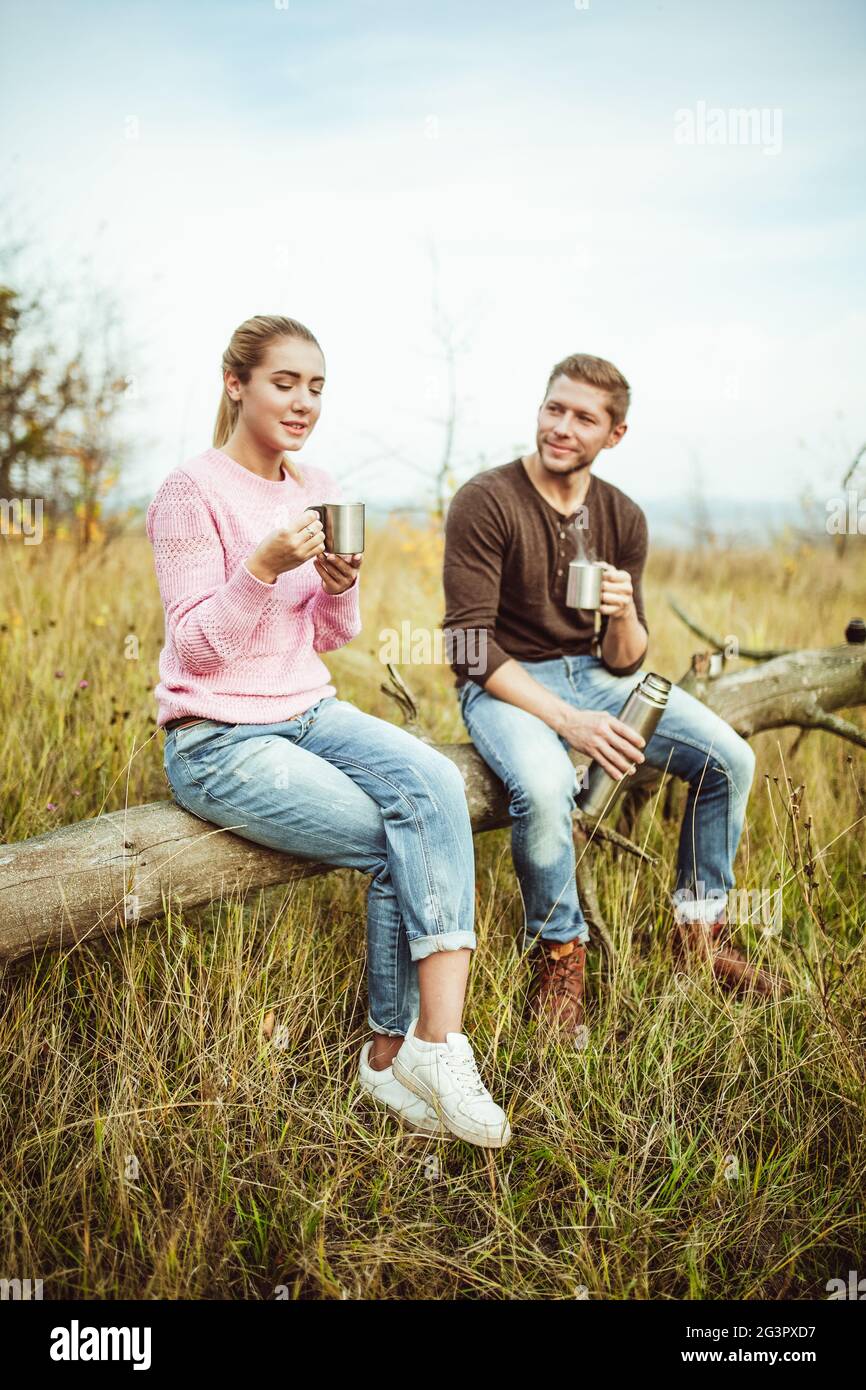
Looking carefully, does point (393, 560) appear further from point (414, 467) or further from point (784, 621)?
point (784, 621)

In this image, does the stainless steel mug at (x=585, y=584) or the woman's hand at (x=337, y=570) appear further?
the stainless steel mug at (x=585, y=584)

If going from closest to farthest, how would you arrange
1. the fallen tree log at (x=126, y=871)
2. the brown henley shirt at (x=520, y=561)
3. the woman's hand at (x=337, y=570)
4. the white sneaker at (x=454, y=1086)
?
the white sneaker at (x=454, y=1086) < the fallen tree log at (x=126, y=871) < the woman's hand at (x=337, y=570) < the brown henley shirt at (x=520, y=561)

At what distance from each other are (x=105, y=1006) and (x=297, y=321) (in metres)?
1.87

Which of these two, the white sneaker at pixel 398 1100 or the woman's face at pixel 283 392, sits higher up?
the woman's face at pixel 283 392

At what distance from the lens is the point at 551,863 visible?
2834 mm

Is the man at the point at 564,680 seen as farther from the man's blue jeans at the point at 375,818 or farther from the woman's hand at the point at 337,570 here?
the woman's hand at the point at 337,570

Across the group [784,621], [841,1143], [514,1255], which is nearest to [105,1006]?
[514,1255]

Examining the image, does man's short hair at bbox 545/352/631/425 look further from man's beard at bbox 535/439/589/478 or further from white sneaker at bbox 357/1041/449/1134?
white sneaker at bbox 357/1041/449/1134

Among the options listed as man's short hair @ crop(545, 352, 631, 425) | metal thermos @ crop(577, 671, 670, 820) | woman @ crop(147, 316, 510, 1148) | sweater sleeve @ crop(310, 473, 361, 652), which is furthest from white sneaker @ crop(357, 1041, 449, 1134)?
man's short hair @ crop(545, 352, 631, 425)

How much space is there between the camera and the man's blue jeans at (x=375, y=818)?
2479mm

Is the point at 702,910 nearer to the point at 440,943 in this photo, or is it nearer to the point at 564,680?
the point at 564,680

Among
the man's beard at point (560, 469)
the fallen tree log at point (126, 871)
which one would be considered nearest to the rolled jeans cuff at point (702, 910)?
the fallen tree log at point (126, 871)

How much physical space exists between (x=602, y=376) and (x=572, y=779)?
4.28 feet

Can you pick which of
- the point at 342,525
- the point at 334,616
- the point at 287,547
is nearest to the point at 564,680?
the point at 334,616
